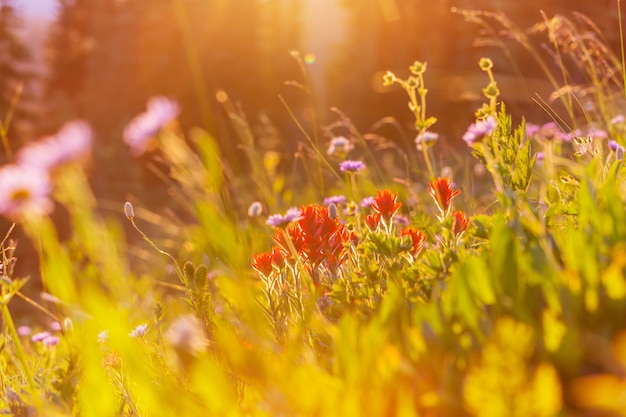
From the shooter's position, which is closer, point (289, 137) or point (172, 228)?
point (172, 228)

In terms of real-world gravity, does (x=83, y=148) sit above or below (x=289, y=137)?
above

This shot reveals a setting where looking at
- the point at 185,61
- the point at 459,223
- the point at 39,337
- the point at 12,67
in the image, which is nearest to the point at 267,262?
the point at 459,223

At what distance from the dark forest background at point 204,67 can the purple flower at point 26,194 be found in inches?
624

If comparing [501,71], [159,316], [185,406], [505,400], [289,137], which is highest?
[505,400]

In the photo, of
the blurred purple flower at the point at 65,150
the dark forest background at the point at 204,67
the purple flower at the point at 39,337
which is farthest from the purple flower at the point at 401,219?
the dark forest background at the point at 204,67

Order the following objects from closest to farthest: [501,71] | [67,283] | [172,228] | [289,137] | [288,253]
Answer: [67,283] < [288,253] < [172,228] < [501,71] < [289,137]

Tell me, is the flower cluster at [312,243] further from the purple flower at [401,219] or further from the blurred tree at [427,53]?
the blurred tree at [427,53]

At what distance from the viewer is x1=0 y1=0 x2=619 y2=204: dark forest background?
17.6 meters

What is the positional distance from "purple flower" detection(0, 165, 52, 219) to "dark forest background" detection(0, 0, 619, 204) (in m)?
15.8

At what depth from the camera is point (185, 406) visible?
1.21 meters

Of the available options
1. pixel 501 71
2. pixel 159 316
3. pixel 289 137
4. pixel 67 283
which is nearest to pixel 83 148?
pixel 67 283

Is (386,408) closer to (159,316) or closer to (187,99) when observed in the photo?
(159,316)

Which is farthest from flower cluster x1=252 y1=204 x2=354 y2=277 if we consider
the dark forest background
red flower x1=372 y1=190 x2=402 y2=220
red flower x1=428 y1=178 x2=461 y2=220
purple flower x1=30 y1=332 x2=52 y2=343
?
the dark forest background

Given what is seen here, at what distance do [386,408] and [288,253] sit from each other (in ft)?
2.39
